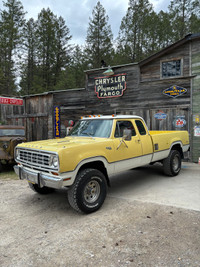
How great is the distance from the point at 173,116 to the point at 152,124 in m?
1.14

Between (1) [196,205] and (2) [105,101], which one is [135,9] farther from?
(1) [196,205]

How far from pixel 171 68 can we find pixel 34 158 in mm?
8443

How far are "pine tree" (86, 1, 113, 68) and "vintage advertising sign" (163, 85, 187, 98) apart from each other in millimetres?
15448

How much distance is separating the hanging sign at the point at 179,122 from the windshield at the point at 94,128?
19.1 ft

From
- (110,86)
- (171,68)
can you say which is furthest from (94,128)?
(110,86)

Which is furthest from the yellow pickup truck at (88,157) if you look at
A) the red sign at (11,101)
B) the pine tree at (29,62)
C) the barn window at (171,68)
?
the pine tree at (29,62)

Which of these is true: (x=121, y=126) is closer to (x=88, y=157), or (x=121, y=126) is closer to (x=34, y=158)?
(x=88, y=157)

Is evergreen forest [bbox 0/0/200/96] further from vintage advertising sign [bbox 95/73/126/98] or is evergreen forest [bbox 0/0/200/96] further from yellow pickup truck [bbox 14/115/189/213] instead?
yellow pickup truck [bbox 14/115/189/213]

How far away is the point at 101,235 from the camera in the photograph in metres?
3.26

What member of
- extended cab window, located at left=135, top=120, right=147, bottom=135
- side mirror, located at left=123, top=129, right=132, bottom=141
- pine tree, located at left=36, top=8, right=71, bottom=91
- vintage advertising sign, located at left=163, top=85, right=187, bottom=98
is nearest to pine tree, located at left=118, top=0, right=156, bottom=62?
pine tree, located at left=36, top=8, right=71, bottom=91

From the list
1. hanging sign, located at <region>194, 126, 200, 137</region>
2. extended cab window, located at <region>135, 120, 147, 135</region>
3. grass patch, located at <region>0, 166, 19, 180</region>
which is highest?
extended cab window, located at <region>135, 120, 147, 135</region>

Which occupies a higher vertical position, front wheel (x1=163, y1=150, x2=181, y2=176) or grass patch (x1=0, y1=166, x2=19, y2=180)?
front wheel (x1=163, y1=150, x2=181, y2=176)

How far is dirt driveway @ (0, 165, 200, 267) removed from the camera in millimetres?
2689

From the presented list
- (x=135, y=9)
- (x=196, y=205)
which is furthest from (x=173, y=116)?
(x=135, y=9)
